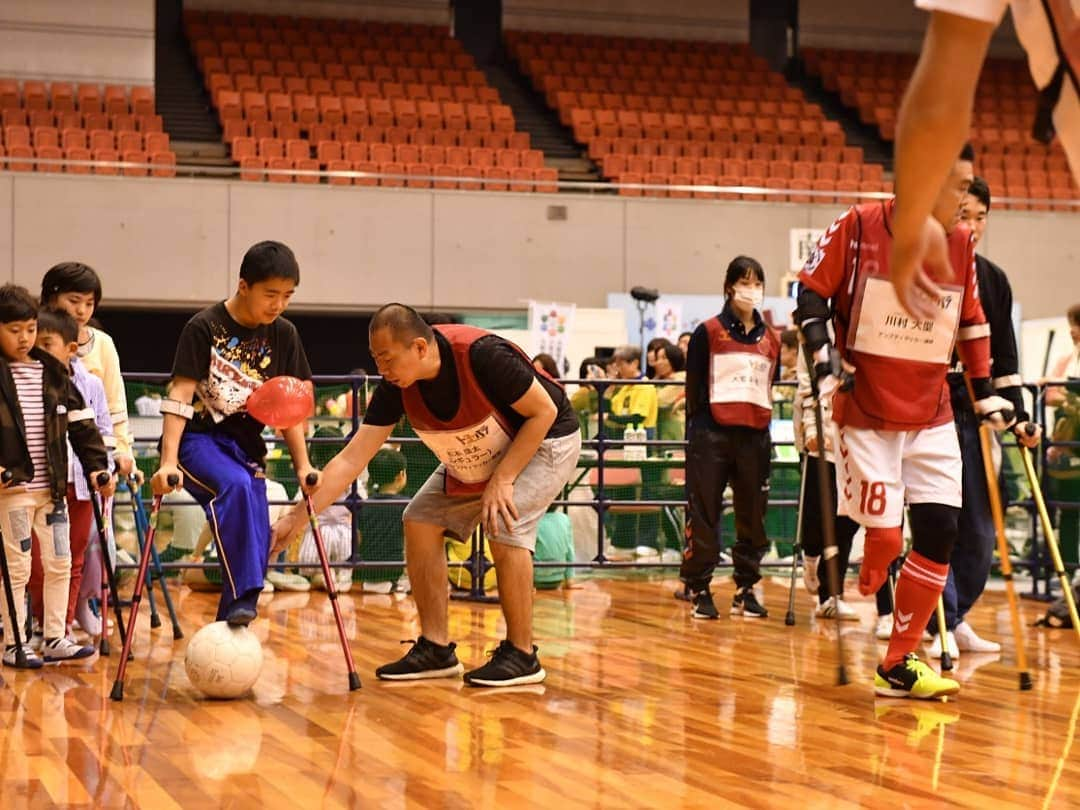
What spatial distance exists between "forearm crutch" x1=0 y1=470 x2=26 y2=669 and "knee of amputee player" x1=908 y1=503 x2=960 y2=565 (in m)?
3.25

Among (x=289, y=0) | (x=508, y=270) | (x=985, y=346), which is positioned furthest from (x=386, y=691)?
(x=289, y=0)

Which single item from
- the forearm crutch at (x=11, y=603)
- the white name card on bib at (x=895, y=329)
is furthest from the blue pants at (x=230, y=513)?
the white name card on bib at (x=895, y=329)

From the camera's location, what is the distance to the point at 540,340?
1522 cm

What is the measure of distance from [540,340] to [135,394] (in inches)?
267

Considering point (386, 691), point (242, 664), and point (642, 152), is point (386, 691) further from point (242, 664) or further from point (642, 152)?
point (642, 152)

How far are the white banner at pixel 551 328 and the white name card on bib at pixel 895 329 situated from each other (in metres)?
10.4

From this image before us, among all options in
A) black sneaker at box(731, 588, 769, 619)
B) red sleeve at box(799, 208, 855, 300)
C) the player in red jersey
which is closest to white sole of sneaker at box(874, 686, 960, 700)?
the player in red jersey

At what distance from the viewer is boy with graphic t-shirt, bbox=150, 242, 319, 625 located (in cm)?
497

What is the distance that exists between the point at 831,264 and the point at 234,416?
207 cm

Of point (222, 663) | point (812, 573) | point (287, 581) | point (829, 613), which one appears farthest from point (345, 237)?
point (222, 663)

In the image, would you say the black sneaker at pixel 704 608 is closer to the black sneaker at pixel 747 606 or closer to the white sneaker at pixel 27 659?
the black sneaker at pixel 747 606

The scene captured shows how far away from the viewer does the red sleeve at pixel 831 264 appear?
4.87m

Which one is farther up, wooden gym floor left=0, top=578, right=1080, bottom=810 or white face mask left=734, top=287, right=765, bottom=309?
white face mask left=734, top=287, right=765, bottom=309

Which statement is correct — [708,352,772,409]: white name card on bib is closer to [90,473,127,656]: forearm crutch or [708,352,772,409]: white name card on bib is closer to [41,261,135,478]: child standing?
[41,261,135,478]: child standing
